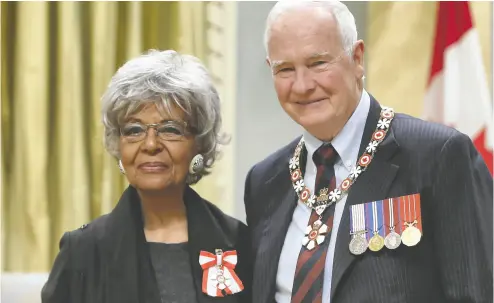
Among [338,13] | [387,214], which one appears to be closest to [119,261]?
[387,214]

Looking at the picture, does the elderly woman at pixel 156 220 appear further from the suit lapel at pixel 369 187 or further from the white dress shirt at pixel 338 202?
the suit lapel at pixel 369 187

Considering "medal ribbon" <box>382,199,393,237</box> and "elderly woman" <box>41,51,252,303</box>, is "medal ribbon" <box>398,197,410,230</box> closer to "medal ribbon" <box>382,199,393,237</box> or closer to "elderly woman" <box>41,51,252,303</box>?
"medal ribbon" <box>382,199,393,237</box>

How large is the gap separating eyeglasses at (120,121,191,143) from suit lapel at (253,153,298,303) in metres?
0.29

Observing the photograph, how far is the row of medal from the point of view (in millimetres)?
1578

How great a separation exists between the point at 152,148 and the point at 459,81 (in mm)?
1401

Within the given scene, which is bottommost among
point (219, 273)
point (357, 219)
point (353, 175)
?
point (219, 273)

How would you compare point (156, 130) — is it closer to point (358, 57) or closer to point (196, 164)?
point (196, 164)

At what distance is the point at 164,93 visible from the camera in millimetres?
1827

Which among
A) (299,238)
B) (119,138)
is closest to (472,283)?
(299,238)

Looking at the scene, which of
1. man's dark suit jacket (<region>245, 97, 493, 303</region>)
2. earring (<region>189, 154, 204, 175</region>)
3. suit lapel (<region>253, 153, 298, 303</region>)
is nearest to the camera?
man's dark suit jacket (<region>245, 97, 493, 303</region>)

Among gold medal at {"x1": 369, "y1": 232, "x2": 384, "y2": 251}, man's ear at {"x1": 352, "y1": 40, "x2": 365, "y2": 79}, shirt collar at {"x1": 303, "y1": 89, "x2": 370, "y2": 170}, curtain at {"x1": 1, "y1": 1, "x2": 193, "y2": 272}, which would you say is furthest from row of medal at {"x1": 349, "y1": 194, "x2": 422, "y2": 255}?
curtain at {"x1": 1, "y1": 1, "x2": 193, "y2": 272}

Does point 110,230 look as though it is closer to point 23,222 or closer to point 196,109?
point 196,109

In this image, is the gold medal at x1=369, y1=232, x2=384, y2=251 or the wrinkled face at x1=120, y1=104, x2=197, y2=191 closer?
the gold medal at x1=369, y1=232, x2=384, y2=251

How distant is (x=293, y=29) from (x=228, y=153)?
1.26 meters
